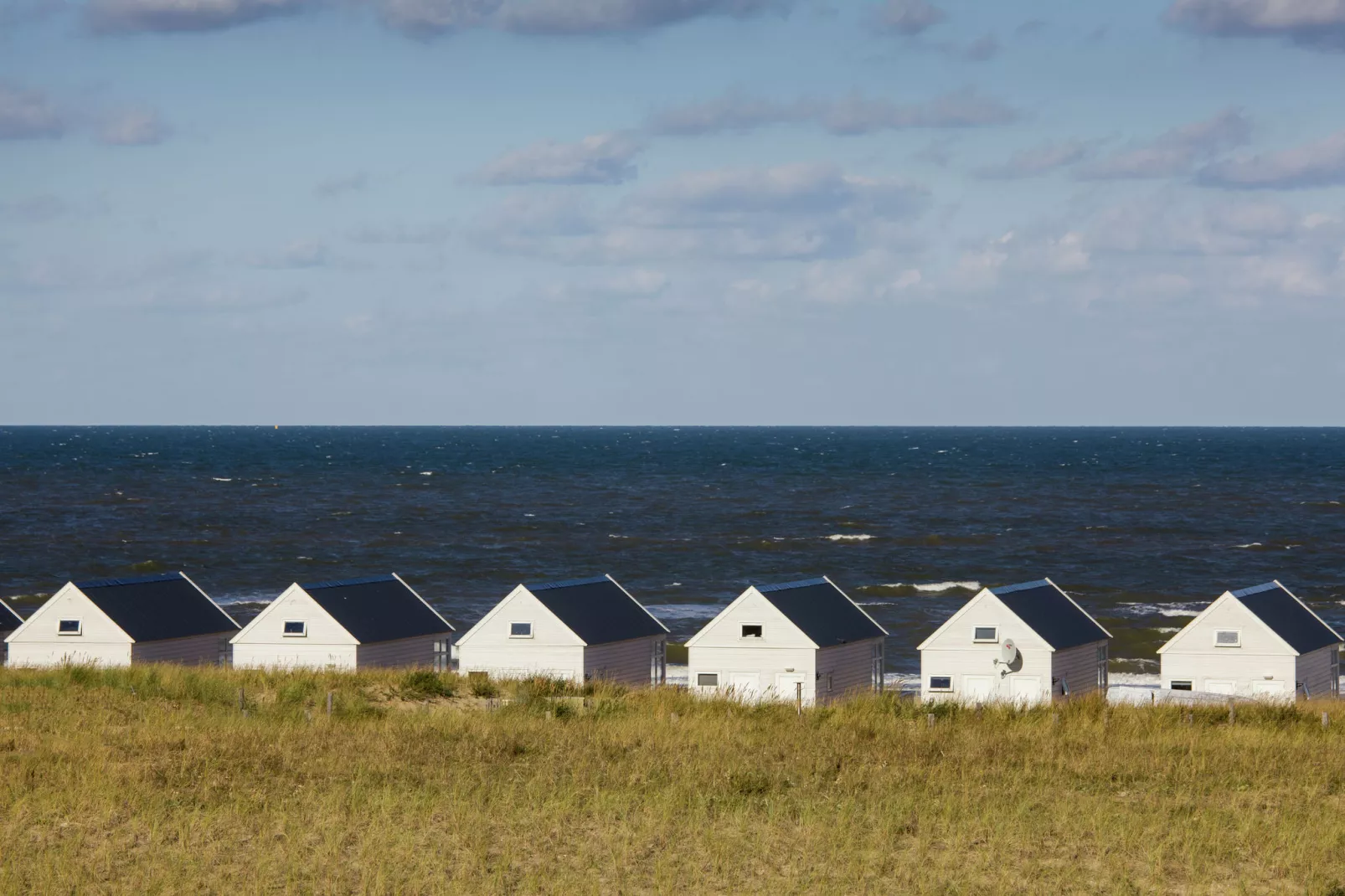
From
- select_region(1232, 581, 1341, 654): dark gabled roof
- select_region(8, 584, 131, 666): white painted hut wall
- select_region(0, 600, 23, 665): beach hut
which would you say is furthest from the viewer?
select_region(0, 600, 23, 665): beach hut

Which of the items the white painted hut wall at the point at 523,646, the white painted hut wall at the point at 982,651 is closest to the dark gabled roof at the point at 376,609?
the white painted hut wall at the point at 523,646

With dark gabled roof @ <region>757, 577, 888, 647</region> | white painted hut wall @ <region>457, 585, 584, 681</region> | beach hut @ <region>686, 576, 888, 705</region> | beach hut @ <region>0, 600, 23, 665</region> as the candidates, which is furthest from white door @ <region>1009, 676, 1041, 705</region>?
beach hut @ <region>0, 600, 23, 665</region>

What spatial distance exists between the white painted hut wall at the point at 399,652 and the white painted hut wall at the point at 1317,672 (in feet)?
84.3

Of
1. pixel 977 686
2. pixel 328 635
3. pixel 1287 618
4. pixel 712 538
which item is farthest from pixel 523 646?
pixel 712 538

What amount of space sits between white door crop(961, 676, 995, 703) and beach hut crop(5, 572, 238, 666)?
71.7ft

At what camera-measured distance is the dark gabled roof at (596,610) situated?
50.3m

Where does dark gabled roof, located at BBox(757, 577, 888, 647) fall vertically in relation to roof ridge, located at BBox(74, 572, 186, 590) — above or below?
below

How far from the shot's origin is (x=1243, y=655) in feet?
162

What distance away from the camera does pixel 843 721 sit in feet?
101

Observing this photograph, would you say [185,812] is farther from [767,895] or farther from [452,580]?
[452,580]

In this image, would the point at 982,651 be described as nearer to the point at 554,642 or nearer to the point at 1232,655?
the point at 1232,655

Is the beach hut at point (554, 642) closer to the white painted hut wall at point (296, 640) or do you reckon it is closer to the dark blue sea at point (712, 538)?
the white painted hut wall at point (296, 640)

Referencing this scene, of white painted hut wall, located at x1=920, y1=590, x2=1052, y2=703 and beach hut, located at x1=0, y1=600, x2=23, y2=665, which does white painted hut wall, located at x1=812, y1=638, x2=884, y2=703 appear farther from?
beach hut, located at x1=0, y1=600, x2=23, y2=665

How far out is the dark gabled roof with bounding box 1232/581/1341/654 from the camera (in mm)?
49688
